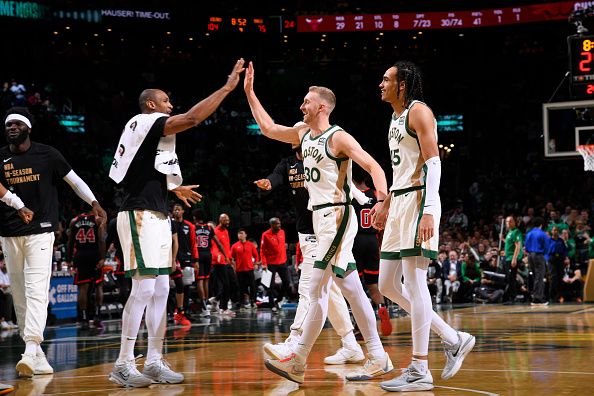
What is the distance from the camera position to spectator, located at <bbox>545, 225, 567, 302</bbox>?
20.3 metres

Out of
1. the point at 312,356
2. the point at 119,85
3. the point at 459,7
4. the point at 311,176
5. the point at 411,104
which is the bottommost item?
the point at 312,356

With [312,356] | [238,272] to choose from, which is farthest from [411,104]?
[238,272]

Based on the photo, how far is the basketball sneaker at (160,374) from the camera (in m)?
6.93

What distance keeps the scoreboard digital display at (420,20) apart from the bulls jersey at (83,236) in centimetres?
2136

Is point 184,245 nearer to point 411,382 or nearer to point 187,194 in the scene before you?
point 187,194

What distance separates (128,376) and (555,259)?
15431 millimetres

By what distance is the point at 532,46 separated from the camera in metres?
36.0

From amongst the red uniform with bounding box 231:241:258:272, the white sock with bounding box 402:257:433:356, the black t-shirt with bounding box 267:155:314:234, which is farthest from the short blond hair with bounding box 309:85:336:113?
the red uniform with bounding box 231:241:258:272

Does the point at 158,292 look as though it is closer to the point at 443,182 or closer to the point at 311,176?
the point at 311,176

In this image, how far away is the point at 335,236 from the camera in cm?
684

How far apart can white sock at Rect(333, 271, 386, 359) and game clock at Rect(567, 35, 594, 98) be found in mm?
11899

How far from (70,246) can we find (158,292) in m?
7.93

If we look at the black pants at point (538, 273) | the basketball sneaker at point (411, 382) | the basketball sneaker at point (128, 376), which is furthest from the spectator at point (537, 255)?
the basketball sneaker at point (128, 376)

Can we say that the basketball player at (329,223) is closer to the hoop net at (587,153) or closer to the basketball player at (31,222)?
the basketball player at (31,222)
